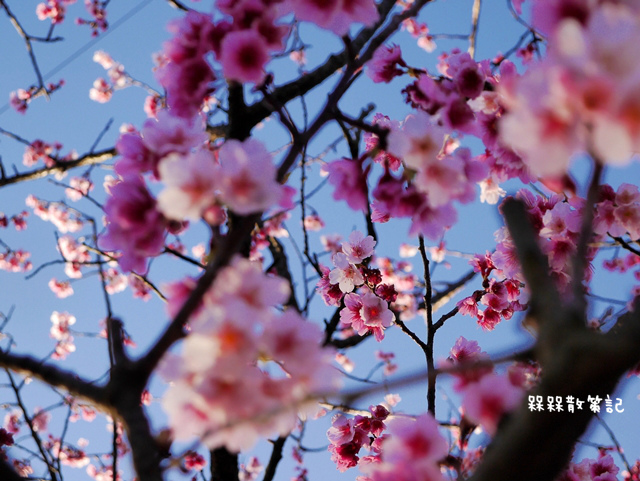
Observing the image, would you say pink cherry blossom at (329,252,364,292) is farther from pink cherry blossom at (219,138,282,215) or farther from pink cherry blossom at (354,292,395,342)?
pink cherry blossom at (219,138,282,215)

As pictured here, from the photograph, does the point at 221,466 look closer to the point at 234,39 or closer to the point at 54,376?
the point at 54,376

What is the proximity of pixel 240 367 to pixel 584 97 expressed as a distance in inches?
26.4

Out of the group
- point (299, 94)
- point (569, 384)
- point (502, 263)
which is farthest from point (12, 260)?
point (569, 384)

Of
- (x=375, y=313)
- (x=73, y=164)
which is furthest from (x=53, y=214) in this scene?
(x=375, y=313)

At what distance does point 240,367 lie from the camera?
760 mm

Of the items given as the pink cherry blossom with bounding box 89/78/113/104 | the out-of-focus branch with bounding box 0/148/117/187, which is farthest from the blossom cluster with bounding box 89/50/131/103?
the out-of-focus branch with bounding box 0/148/117/187

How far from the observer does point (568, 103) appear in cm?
67

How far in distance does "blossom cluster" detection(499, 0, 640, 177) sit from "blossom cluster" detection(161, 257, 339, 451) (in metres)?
0.50

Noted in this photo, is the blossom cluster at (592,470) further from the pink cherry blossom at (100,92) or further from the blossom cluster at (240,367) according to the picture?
the pink cherry blossom at (100,92)

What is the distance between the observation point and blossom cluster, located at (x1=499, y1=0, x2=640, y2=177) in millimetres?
639

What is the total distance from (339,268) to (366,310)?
291mm

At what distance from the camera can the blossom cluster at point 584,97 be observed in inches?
25.2

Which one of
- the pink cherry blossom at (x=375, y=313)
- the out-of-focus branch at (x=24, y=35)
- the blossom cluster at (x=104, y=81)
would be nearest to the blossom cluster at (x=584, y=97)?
the pink cherry blossom at (x=375, y=313)

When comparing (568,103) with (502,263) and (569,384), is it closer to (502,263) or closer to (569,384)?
(569,384)
